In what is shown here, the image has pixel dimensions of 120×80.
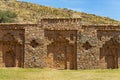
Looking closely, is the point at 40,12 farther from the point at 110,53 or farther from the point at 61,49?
the point at 110,53

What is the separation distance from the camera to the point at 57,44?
29.5 meters

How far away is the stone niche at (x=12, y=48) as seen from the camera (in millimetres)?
29172

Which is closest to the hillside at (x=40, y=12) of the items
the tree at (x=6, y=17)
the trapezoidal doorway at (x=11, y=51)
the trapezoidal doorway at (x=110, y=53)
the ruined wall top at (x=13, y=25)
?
the tree at (x=6, y=17)

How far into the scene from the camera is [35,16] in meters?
52.9

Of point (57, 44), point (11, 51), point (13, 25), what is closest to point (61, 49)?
point (57, 44)

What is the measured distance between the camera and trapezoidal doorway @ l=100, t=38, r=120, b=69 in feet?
97.3

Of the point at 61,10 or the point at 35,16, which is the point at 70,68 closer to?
the point at 35,16

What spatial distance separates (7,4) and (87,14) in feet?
47.1

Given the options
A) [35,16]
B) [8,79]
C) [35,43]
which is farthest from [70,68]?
[35,16]

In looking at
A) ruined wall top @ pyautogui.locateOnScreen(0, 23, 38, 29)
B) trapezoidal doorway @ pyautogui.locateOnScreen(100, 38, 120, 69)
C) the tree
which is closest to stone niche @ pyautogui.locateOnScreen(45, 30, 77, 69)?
ruined wall top @ pyautogui.locateOnScreen(0, 23, 38, 29)

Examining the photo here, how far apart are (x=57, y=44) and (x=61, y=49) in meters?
0.57

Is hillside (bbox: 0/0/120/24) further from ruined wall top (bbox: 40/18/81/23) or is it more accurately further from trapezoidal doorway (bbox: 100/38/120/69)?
trapezoidal doorway (bbox: 100/38/120/69)

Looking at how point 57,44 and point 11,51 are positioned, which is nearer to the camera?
point 57,44

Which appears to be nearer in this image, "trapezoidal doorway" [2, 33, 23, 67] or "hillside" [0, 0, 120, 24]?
"trapezoidal doorway" [2, 33, 23, 67]
